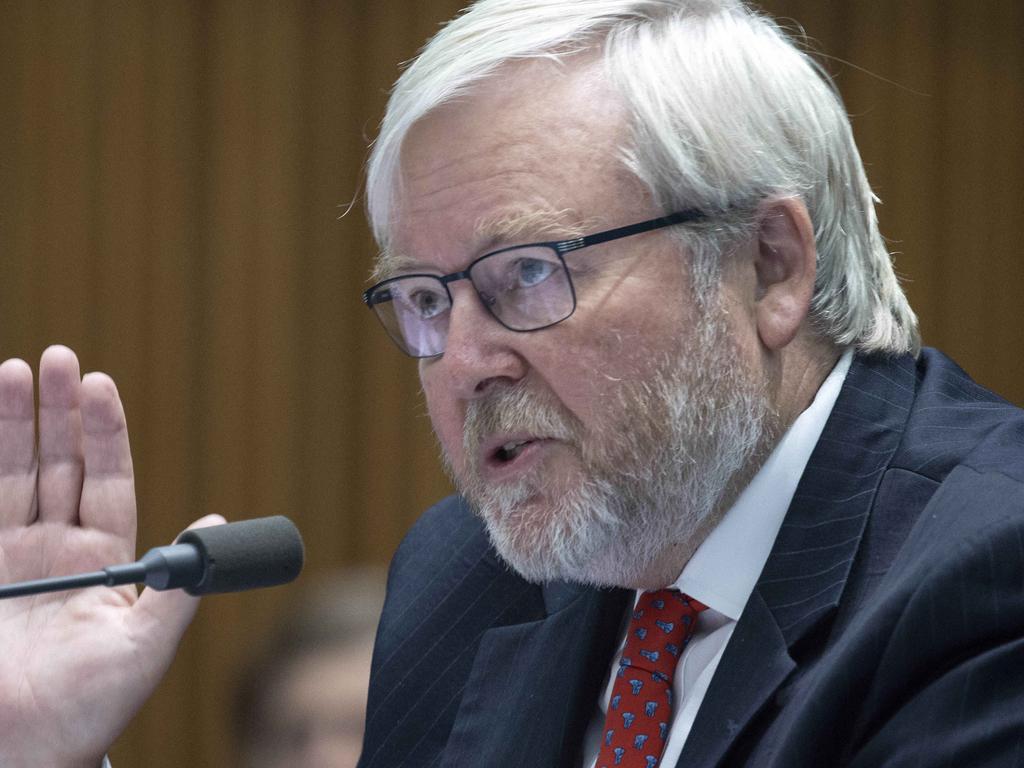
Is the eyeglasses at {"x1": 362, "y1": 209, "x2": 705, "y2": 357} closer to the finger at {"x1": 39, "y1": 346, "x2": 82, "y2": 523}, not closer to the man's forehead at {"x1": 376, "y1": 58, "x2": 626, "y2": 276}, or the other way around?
the man's forehead at {"x1": 376, "y1": 58, "x2": 626, "y2": 276}

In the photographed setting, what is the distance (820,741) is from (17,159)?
7.86ft

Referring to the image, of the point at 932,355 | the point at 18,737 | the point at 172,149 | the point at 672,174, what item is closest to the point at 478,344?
the point at 672,174

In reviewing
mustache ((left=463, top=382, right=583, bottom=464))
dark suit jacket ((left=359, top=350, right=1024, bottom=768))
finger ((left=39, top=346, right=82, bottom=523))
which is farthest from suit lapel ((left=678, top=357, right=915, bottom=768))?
finger ((left=39, top=346, right=82, bottom=523))

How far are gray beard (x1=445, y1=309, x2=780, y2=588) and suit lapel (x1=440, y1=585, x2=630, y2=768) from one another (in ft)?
0.50

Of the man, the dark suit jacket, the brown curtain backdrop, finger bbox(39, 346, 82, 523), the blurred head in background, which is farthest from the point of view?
the brown curtain backdrop

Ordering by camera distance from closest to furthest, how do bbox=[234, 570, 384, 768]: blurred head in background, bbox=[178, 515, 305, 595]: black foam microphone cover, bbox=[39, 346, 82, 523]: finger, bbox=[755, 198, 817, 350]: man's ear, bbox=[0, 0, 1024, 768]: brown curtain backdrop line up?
bbox=[178, 515, 305, 595]: black foam microphone cover → bbox=[755, 198, 817, 350]: man's ear → bbox=[39, 346, 82, 523]: finger → bbox=[234, 570, 384, 768]: blurred head in background → bbox=[0, 0, 1024, 768]: brown curtain backdrop

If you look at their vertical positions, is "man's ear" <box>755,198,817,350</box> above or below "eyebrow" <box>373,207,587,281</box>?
below

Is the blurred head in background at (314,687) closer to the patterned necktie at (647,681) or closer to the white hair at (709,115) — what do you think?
the patterned necktie at (647,681)

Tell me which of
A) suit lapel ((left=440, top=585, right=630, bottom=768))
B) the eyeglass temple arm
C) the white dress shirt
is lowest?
suit lapel ((left=440, top=585, right=630, bottom=768))

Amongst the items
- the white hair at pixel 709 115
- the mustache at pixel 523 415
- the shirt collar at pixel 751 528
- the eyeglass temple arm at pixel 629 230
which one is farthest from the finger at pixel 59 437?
the shirt collar at pixel 751 528

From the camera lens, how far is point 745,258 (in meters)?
Answer: 1.60

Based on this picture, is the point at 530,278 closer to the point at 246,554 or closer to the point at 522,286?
the point at 522,286

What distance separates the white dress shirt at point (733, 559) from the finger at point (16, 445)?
2.56ft

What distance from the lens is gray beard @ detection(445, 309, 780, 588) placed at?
60.0 inches
